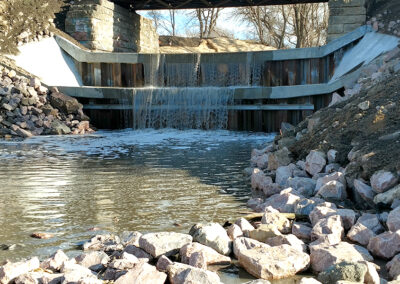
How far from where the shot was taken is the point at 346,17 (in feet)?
55.2

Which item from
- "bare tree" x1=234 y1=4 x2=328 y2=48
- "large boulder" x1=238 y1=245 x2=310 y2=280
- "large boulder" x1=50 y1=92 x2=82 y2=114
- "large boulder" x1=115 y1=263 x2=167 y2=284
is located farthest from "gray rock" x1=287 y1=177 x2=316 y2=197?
"bare tree" x1=234 y1=4 x2=328 y2=48

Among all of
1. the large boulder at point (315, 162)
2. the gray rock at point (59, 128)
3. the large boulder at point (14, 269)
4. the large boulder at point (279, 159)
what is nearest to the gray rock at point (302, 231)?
the large boulder at point (315, 162)

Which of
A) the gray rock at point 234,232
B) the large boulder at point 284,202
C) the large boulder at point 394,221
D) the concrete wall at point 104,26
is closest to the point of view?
the large boulder at point 394,221

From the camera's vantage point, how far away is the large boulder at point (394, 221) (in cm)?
384

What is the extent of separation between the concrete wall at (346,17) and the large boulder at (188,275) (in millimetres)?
15190

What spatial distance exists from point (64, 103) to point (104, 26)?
19.7 ft

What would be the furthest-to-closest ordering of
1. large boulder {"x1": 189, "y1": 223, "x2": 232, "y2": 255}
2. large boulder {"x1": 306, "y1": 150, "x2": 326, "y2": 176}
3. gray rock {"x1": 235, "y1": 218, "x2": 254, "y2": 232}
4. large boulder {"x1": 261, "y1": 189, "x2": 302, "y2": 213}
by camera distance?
large boulder {"x1": 306, "y1": 150, "x2": 326, "y2": 176} → large boulder {"x1": 261, "y1": 189, "x2": 302, "y2": 213} → gray rock {"x1": 235, "y1": 218, "x2": 254, "y2": 232} → large boulder {"x1": 189, "y1": 223, "x2": 232, "y2": 255}

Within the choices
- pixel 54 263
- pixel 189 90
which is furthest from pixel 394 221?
pixel 189 90

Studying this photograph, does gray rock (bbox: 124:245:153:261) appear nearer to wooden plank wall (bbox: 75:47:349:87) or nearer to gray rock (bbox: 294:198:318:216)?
gray rock (bbox: 294:198:318:216)

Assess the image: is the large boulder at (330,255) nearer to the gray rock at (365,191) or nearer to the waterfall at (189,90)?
the gray rock at (365,191)

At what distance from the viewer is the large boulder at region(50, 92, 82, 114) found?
1544cm

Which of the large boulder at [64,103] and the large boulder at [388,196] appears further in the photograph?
the large boulder at [64,103]

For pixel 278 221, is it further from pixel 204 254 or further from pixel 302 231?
pixel 204 254

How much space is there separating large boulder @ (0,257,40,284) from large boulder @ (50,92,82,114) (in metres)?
12.8
